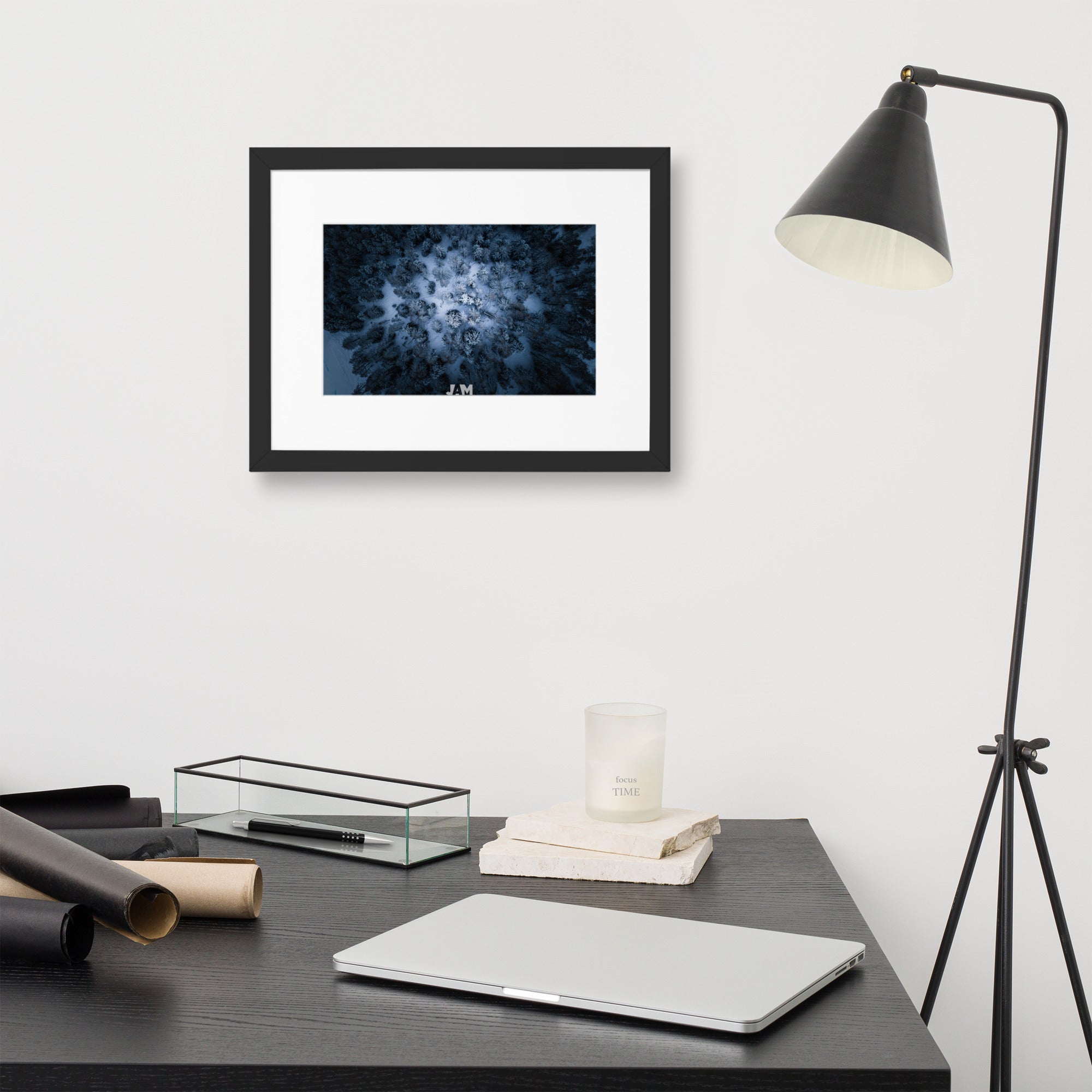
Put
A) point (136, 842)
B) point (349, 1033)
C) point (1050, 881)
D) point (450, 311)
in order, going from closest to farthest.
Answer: point (349, 1033) → point (136, 842) → point (1050, 881) → point (450, 311)

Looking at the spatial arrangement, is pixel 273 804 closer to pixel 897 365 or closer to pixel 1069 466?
pixel 897 365

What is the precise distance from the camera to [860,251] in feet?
3.93

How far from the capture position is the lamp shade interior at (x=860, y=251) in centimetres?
119

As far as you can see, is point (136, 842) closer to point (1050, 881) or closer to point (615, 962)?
point (615, 962)

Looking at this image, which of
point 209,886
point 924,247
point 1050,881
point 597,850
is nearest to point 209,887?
point 209,886

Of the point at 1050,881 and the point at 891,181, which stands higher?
the point at 891,181

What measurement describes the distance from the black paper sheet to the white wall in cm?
30

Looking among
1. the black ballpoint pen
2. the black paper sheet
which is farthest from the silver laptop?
the black paper sheet

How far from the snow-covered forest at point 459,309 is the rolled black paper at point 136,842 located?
62cm

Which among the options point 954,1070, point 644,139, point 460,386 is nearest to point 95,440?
point 460,386

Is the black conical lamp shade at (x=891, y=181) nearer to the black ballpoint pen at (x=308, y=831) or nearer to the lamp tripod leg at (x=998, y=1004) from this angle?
the lamp tripod leg at (x=998, y=1004)

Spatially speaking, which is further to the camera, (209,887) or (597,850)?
(597,850)

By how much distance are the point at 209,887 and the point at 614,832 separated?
0.40m

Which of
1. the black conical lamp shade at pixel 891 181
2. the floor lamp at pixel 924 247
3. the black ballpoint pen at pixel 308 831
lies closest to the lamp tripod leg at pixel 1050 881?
the floor lamp at pixel 924 247
